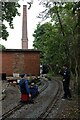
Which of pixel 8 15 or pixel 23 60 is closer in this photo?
pixel 8 15

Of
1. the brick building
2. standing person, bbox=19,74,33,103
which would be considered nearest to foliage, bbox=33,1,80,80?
the brick building

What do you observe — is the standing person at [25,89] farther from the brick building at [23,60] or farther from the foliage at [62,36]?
the brick building at [23,60]

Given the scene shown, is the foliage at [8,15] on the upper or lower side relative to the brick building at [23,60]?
upper

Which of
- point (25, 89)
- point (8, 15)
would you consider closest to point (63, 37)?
point (8, 15)

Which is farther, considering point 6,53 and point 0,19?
point 6,53

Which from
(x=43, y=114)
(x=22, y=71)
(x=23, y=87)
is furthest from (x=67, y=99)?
(x=22, y=71)

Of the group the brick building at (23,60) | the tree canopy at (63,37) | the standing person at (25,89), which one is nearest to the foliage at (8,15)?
the tree canopy at (63,37)

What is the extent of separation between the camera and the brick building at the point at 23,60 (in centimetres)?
3462

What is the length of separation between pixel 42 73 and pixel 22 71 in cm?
797

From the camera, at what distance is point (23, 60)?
113 feet

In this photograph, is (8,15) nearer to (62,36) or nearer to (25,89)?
(62,36)

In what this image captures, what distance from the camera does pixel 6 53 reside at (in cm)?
3622

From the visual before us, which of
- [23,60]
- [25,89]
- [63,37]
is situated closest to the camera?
[25,89]

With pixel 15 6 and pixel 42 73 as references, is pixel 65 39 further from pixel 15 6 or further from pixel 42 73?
pixel 42 73
